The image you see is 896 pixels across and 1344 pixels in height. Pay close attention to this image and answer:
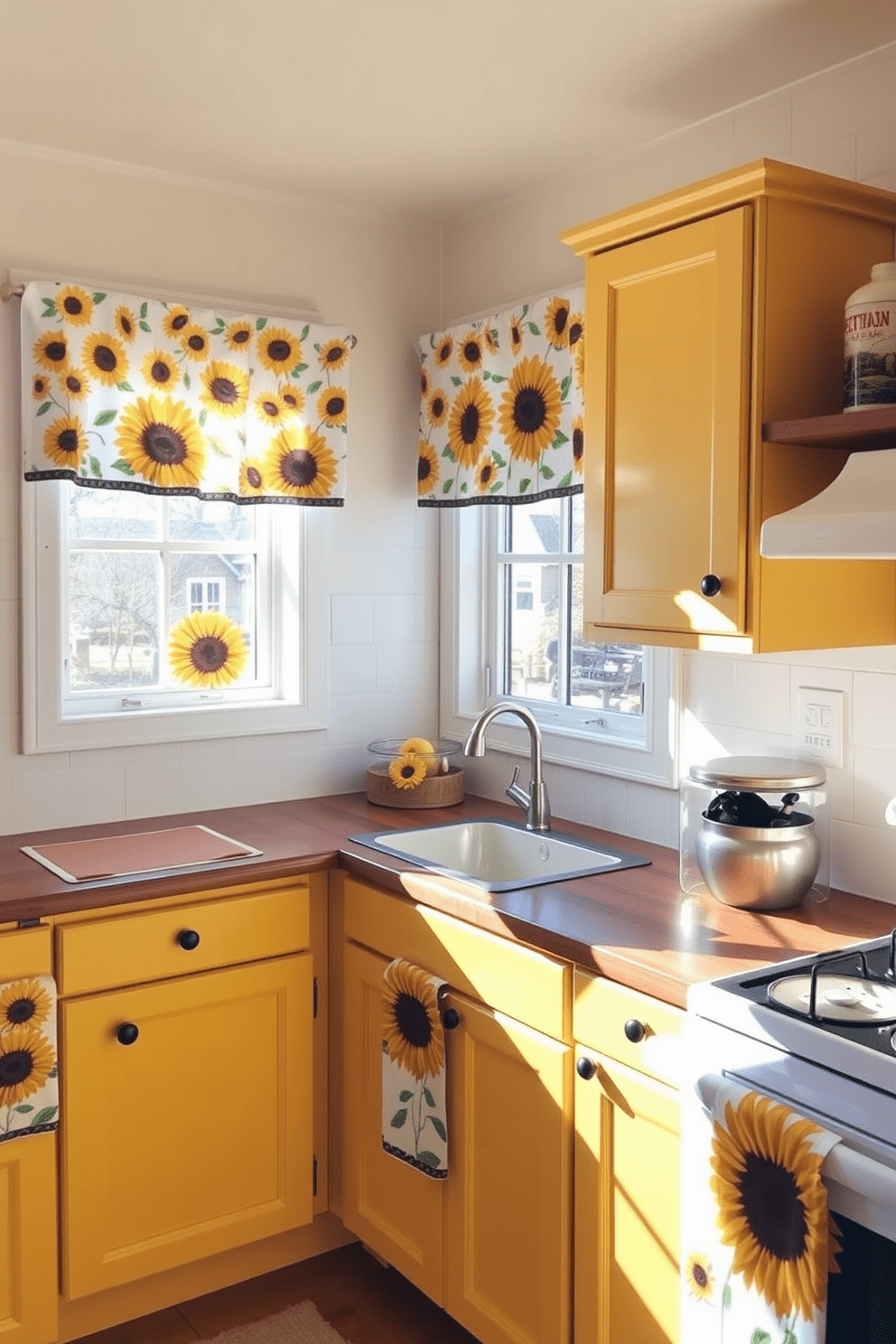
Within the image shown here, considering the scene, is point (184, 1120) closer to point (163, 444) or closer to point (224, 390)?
point (163, 444)

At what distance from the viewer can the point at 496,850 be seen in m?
2.99

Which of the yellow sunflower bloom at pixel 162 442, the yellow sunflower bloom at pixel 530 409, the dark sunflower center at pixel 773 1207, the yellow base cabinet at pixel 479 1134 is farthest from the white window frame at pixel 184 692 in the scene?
the dark sunflower center at pixel 773 1207

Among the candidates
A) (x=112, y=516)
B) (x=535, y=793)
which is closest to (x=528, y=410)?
(x=535, y=793)

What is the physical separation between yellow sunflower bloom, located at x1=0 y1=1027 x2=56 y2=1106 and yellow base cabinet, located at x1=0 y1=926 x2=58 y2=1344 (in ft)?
0.29

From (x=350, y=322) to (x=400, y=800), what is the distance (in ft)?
4.08

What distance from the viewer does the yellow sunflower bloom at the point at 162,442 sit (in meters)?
2.87

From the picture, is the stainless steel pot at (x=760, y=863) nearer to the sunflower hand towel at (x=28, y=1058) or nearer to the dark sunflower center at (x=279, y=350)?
the sunflower hand towel at (x=28, y=1058)

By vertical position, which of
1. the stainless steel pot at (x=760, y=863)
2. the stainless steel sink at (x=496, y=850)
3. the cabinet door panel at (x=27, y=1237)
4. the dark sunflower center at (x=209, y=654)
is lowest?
the cabinet door panel at (x=27, y=1237)

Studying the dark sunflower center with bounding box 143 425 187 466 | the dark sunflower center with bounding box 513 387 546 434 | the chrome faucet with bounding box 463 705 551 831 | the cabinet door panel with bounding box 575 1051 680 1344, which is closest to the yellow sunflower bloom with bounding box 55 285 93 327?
the dark sunflower center with bounding box 143 425 187 466

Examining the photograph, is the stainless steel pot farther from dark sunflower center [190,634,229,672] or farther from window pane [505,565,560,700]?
dark sunflower center [190,634,229,672]

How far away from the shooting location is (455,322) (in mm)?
3377

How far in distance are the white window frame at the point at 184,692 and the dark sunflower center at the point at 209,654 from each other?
0.08 m

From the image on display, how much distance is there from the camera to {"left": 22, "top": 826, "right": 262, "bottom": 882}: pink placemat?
2.50 m

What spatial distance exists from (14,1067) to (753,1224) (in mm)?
1347
